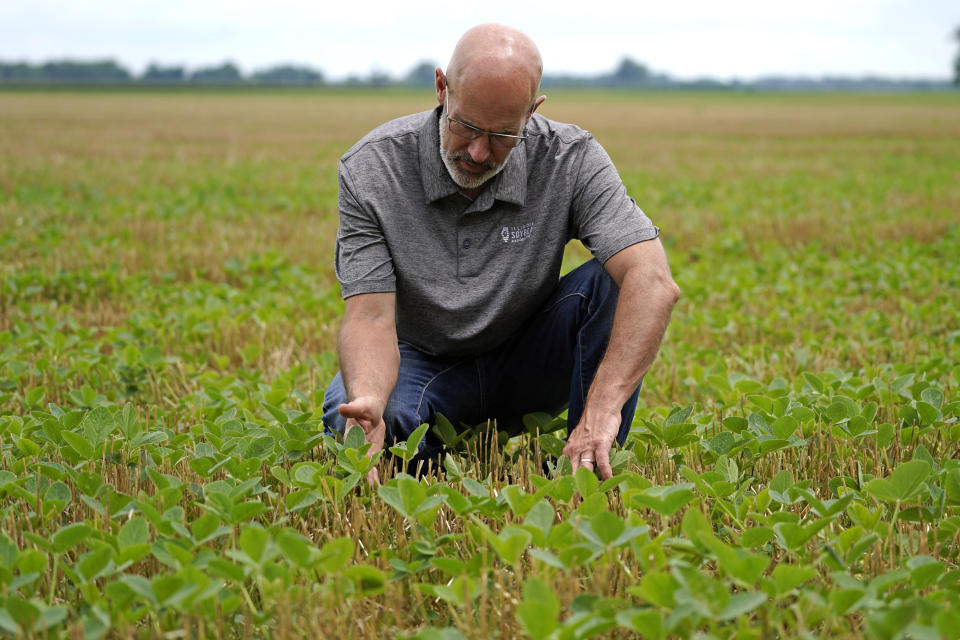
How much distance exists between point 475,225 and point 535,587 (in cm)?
189

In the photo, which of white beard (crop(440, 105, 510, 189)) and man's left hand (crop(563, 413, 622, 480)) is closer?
man's left hand (crop(563, 413, 622, 480))

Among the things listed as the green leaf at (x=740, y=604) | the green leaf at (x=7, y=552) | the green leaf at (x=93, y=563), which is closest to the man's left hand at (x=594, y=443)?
the green leaf at (x=740, y=604)

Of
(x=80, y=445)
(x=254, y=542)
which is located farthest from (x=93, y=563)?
(x=80, y=445)

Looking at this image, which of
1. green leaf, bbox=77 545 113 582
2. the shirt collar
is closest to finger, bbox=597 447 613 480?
the shirt collar

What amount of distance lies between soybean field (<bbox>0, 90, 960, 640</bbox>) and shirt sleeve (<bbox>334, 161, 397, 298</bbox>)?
0.58 metres

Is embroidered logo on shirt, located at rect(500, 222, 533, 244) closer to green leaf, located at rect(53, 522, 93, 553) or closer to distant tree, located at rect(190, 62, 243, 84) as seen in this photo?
green leaf, located at rect(53, 522, 93, 553)

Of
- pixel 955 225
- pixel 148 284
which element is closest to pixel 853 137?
pixel 955 225

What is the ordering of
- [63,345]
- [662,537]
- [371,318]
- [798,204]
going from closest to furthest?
[662,537] < [371,318] < [63,345] < [798,204]

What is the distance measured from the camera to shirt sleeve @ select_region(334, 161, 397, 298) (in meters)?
3.28

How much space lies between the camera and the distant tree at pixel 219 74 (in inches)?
5003

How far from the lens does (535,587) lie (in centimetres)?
183

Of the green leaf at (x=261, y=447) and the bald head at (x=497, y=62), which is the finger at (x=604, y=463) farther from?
the bald head at (x=497, y=62)

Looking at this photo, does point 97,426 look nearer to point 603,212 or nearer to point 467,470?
point 467,470

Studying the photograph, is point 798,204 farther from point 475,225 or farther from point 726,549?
point 726,549
